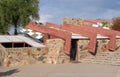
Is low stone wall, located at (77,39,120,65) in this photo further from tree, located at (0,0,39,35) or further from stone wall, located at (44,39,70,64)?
tree, located at (0,0,39,35)

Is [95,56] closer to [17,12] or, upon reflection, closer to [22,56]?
[22,56]

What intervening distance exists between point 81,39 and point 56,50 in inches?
112

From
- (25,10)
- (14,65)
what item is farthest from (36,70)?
(25,10)

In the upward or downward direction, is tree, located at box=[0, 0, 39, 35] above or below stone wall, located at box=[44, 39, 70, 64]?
above

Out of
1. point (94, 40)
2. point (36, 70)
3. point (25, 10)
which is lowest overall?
point (36, 70)

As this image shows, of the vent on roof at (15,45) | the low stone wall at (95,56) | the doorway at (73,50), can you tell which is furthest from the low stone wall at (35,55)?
the vent on roof at (15,45)

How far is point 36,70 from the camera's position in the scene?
27.7m

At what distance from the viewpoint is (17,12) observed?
5291cm

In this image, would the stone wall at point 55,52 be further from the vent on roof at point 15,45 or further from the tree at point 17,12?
the tree at point 17,12

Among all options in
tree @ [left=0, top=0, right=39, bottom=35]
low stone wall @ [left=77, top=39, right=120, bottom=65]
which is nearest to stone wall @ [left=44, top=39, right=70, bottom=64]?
low stone wall @ [left=77, top=39, right=120, bottom=65]

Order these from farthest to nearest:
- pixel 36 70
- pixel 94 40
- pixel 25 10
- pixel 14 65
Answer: pixel 25 10 → pixel 94 40 → pixel 14 65 → pixel 36 70

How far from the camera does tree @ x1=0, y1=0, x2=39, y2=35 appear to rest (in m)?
52.3

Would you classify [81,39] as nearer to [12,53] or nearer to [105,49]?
[105,49]

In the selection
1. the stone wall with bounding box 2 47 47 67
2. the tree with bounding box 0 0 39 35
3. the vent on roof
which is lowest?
the stone wall with bounding box 2 47 47 67
